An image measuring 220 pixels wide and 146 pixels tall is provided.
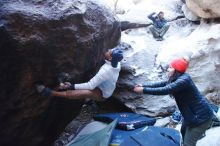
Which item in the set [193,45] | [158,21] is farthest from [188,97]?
[158,21]

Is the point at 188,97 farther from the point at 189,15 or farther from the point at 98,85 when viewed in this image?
the point at 189,15

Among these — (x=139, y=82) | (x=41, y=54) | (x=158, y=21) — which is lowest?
(x=139, y=82)

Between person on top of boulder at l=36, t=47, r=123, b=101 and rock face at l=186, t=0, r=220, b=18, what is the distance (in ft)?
12.8

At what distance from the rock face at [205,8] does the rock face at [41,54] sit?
3.38 m

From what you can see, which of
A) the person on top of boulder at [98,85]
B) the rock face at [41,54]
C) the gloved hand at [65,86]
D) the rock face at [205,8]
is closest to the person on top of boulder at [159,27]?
the rock face at [205,8]

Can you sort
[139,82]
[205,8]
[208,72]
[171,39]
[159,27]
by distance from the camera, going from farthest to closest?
[159,27] → [171,39] → [205,8] → [208,72] → [139,82]

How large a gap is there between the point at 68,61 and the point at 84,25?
2.32 ft

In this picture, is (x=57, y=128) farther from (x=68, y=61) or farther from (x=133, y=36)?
(x=133, y=36)

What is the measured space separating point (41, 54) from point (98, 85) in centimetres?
146

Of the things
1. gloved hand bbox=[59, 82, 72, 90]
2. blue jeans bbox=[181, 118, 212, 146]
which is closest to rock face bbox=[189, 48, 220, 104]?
blue jeans bbox=[181, 118, 212, 146]

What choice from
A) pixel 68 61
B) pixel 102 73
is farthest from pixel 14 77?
pixel 102 73

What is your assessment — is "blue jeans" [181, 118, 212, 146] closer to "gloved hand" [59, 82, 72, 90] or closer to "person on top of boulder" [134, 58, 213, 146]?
"person on top of boulder" [134, 58, 213, 146]

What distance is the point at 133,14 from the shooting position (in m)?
11.0

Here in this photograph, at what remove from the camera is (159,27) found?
10062mm
